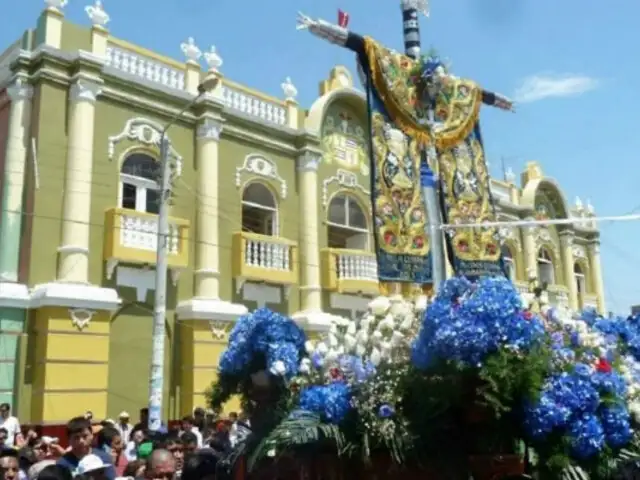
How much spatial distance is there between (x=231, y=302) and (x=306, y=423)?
11.2m

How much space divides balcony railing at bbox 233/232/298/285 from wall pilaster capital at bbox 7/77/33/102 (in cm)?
446

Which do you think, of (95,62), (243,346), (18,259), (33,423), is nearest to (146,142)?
(95,62)

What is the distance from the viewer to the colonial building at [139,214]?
11617 mm

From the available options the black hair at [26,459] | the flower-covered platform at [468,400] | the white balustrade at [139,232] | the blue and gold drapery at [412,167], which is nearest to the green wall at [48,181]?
the white balustrade at [139,232]

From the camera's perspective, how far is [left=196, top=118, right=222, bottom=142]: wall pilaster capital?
1410 centimetres

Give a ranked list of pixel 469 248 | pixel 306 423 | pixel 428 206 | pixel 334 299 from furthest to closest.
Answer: pixel 334 299, pixel 469 248, pixel 428 206, pixel 306 423

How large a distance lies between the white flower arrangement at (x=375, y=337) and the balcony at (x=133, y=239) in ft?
30.1

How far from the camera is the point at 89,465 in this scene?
4652 millimetres

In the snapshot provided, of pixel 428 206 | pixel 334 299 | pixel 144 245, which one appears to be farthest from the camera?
pixel 334 299

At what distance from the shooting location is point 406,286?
11.0 m

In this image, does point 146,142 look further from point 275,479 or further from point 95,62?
point 275,479

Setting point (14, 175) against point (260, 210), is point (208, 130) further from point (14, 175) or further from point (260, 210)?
point (14, 175)

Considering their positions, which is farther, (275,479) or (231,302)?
(231,302)

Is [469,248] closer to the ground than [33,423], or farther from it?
farther from it
